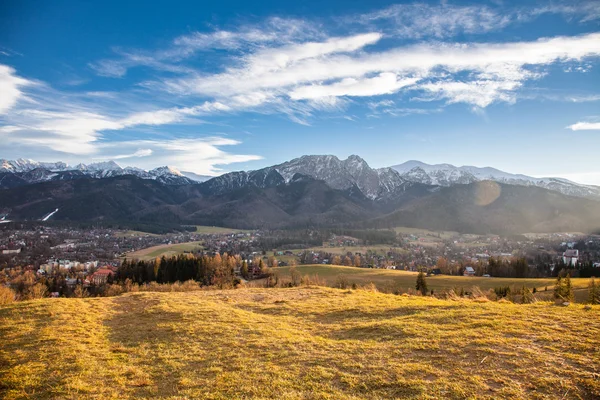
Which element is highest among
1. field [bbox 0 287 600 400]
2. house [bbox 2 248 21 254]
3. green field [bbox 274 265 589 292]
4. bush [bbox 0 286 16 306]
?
field [bbox 0 287 600 400]

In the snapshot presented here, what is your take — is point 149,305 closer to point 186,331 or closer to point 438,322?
point 186,331

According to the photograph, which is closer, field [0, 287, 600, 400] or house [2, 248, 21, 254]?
field [0, 287, 600, 400]

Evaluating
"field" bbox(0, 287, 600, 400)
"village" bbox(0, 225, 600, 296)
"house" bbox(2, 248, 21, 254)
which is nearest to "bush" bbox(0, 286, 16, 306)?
"field" bbox(0, 287, 600, 400)

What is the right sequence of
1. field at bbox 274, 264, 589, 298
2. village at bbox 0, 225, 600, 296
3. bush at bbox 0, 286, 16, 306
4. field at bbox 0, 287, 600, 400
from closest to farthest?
field at bbox 0, 287, 600, 400, bush at bbox 0, 286, 16, 306, field at bbox 274, 264, 589, 298, village at bbox 0, 225, 600, 296

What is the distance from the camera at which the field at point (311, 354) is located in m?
9.25

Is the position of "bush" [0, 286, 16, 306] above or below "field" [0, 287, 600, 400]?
below

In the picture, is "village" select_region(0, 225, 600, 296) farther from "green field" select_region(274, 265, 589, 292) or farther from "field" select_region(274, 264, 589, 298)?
"field" select_region(274, 264, 589, 298)

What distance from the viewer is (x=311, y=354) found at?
40.8 ft

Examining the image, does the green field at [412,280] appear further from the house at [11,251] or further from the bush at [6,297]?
the house at [11,251]

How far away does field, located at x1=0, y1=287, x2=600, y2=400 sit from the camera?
9.25m

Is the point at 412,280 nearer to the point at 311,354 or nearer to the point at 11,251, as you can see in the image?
the point at 311,354

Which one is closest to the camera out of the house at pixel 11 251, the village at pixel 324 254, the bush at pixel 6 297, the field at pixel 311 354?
the field at pixel 311 354

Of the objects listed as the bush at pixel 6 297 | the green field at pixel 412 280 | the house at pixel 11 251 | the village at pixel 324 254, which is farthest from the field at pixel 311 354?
the house at pixel 11 251

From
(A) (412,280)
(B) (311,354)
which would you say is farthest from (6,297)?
(A) (412,280)
